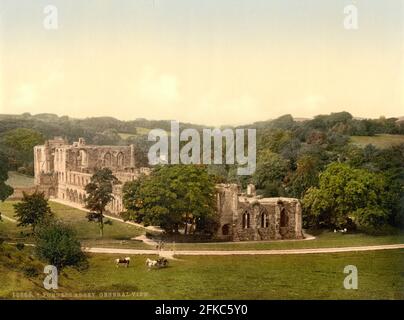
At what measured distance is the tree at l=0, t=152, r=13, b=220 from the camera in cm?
1113

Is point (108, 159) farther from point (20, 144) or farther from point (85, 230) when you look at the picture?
point (20, 144)

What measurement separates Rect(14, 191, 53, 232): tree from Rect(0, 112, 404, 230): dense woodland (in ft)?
1.79

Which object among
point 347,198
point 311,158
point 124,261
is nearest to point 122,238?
point 124,261

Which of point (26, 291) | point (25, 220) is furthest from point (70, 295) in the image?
point (25, 220)

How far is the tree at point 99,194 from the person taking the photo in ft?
36.7

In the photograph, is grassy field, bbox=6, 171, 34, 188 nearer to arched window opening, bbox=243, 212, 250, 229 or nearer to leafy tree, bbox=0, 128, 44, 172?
leafy tree, bbox=0, 128, 44, 172

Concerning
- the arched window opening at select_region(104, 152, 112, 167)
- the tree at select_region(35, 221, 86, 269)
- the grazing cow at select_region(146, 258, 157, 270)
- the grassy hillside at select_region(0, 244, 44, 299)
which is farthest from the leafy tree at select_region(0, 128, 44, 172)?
the grazing cow at select_region(146, 258, 157, 270)

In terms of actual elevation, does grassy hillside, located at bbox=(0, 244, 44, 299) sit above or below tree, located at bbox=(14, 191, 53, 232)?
below

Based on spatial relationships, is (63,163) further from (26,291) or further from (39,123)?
A: (26,291)

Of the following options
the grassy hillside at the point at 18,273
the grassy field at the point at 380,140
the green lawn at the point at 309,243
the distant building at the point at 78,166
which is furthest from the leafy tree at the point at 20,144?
the grassy field at the point at 380,140

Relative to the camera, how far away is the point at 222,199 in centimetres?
1120

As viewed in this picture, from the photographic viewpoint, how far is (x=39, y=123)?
10984 mm

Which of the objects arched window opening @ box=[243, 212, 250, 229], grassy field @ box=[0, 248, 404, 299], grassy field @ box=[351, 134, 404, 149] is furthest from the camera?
arched window opening @ box=[243, 212, 250, 229]

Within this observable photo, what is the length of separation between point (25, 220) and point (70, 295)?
1.47 metres
